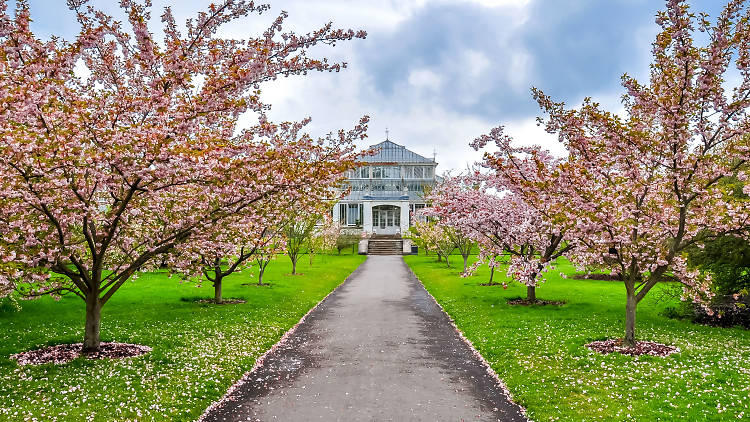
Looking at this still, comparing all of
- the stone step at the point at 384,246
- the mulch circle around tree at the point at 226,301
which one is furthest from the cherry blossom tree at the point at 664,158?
the stone step at the point at 384,246

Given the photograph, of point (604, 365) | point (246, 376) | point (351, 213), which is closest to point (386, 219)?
point (351, 213)

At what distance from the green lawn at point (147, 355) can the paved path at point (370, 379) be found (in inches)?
29.8

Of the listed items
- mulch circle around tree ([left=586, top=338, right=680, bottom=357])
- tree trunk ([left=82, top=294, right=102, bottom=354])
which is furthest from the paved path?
tree trunk ([left=82, top=294, right=102, bottom=354])

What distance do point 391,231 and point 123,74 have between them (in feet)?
212

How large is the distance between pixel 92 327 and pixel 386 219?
64901 millimetres

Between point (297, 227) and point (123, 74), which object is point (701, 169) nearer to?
point (123, 74)

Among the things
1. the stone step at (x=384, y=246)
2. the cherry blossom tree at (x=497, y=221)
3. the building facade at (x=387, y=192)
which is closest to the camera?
the cherry blossom tree at (x=497, y=221)

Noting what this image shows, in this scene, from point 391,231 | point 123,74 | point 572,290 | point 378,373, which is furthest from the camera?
point 391,231

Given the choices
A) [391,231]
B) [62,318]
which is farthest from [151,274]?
[391,231]

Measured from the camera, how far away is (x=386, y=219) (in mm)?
76000

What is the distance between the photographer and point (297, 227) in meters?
34.0

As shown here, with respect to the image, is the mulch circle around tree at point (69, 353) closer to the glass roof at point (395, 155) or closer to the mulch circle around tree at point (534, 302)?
the mulch circle around tree at point (534, 302)

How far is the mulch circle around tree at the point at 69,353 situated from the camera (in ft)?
35.5

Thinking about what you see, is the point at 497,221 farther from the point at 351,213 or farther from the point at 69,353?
the point at 351,213
